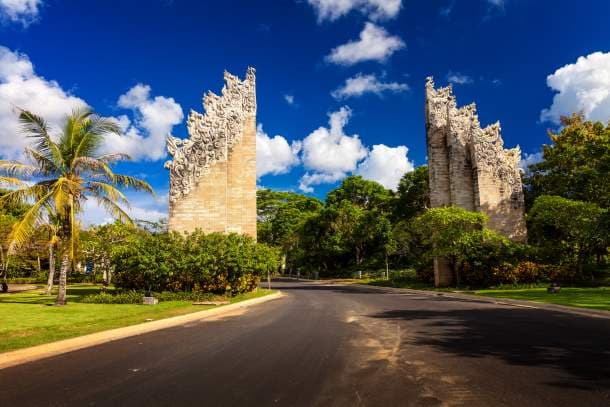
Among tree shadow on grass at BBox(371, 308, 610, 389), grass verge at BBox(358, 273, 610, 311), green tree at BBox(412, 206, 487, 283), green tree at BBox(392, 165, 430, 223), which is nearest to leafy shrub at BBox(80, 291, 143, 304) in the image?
tree shadow on grass at BBox(371, 308, 610, 389)

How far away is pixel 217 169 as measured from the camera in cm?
2655

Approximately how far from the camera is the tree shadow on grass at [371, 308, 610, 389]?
5.94 m

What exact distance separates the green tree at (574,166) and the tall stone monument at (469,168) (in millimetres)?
2475

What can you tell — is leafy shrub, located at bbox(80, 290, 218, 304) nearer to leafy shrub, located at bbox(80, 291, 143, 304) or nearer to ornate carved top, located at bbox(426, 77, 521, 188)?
leafy shrub, located at bbox(80, 291, 143, 304)

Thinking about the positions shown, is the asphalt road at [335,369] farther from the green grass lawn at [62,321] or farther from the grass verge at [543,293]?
the grass verge at [543,293]

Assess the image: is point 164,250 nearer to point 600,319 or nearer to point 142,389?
point 142,389

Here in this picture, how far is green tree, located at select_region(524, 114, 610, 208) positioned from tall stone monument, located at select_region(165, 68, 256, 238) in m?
19.7

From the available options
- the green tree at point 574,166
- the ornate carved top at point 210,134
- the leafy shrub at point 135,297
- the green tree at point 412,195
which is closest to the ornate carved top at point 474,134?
the green tree at point 574,166

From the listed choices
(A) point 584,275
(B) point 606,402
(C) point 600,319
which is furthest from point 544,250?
(B) point 606,402

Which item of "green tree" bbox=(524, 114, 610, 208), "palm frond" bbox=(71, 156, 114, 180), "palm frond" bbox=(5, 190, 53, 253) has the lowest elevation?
"palm frond" bbox=(5, 190, 53, 253)

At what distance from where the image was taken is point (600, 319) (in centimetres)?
1106

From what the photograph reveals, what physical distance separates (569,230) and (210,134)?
22.8 metres

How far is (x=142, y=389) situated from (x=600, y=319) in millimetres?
11629

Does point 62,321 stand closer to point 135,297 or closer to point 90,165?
point 135,297
